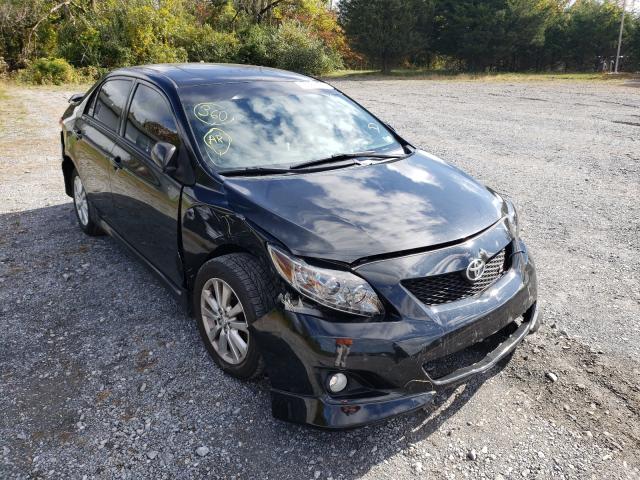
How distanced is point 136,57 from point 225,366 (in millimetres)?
24605

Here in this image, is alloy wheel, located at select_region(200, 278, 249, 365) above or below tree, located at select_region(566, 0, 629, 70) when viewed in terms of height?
below

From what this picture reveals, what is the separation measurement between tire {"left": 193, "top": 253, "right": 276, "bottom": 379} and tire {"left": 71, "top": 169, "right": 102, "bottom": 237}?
2.25 metres

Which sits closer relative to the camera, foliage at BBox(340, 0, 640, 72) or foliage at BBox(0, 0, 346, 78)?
foliage at BBox(0, 0, 346, 78)

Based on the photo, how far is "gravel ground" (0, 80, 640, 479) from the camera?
2373 mm

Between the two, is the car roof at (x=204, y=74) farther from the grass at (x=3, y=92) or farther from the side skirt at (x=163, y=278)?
the grass at (x=3, y=92)

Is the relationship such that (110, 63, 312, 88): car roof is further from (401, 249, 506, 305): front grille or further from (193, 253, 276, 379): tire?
(401, 249, 506, 305): front grille

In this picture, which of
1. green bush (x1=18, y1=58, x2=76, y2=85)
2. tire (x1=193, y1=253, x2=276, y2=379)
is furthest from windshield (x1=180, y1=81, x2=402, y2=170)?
green bush (x1=18, y1=58, x2=76, y2=85)

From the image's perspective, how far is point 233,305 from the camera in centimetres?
275

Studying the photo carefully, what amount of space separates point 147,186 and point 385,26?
34.4 meters

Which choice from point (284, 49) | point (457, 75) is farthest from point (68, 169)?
point (457, 75)

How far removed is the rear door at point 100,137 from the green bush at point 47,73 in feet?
61.4

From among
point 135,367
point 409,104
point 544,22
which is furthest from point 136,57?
point 544,22

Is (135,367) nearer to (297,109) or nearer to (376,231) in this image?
(376,231)

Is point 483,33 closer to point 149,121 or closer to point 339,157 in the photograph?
point 339,157
